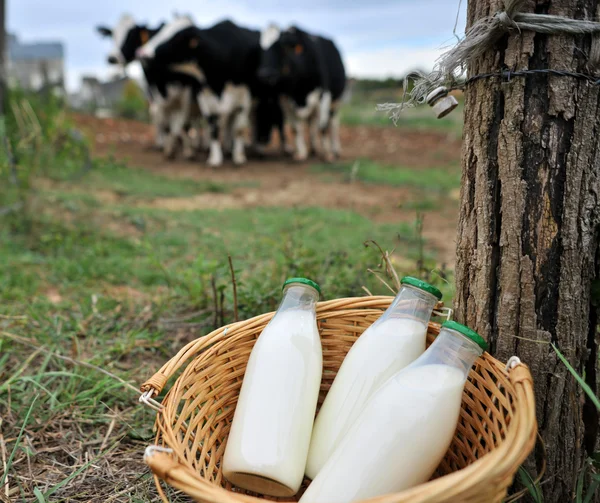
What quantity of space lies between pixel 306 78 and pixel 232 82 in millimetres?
1134

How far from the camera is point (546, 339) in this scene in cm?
144

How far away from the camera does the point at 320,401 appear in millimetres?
1755

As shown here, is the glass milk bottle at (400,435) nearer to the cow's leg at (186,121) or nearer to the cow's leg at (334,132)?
the cow's leg at (186,121)

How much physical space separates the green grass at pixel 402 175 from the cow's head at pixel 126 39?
3433mm

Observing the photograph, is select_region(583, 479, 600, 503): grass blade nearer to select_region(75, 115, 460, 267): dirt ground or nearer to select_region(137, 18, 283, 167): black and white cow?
select_region(75, 115, 460, 267): dirt ground

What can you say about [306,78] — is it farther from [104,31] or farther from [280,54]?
[104,31]

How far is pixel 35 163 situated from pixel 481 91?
126 inches

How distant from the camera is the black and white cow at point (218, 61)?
809 centimetres

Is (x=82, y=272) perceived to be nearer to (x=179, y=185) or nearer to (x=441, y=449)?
(x=441, y=449)

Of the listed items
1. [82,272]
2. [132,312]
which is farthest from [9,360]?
[82,272]

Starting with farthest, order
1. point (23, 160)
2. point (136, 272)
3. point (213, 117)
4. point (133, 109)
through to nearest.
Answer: point (133, 109) → point (213, 117) → point (23, 160) → point (136, 272)

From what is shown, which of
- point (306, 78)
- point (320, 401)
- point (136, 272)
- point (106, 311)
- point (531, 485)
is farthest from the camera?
point (306, 78)

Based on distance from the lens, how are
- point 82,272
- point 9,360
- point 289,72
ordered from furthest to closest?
point 289,72, point 82,272, point 9,360

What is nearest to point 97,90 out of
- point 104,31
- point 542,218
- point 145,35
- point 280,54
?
point 104,31
